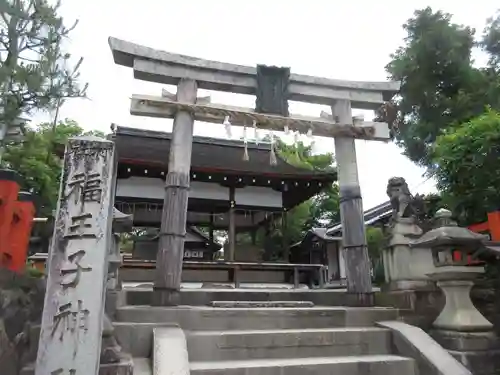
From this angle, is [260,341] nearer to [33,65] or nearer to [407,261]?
[407,261]

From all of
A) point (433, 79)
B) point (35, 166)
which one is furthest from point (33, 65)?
point (433, 79)

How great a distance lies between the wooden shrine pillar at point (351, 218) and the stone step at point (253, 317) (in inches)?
22.9

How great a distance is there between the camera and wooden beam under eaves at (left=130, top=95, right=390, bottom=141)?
20.2 feet

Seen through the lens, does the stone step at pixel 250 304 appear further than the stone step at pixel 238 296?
No

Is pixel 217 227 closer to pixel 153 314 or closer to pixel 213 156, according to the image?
pixel 213 156

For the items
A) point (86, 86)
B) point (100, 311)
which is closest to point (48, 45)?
point (86, 86)

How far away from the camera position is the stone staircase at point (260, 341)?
404 centimetres

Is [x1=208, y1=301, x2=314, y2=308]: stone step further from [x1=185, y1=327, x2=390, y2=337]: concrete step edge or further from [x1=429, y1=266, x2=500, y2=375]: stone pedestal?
[x1=429, y1=266, x2=500, y2=375]: stone pedestal

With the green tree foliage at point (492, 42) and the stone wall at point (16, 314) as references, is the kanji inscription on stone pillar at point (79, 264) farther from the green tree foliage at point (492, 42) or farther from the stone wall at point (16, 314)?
the green tree foliage at point (492, 42)

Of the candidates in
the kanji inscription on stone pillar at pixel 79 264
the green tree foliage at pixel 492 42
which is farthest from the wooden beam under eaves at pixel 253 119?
the green tree foliage at pixel 492 42

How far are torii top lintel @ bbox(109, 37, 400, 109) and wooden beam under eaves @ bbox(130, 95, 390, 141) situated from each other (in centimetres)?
40

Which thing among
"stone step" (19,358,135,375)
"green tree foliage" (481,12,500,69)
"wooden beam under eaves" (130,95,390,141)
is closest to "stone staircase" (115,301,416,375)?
"stone step" (19,358,135,375)

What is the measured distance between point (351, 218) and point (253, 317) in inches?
99.2

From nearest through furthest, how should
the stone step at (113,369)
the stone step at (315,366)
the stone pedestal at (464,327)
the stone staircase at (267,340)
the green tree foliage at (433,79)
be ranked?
the stone step at (113,369), the stone step at (315,366), the stone staircase at (267,340), the stone pedestal at (464,327), the green tree foliage at (433,79)
